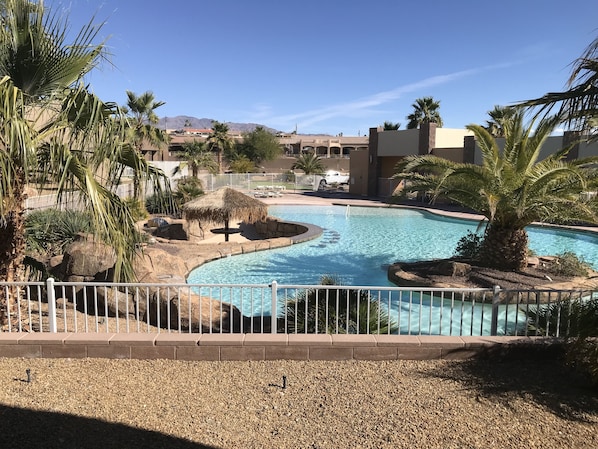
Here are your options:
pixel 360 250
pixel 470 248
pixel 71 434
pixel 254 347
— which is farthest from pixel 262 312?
pixel 360 250

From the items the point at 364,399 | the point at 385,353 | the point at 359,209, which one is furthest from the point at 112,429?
the point at 359,209

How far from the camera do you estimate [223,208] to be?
1460 cm

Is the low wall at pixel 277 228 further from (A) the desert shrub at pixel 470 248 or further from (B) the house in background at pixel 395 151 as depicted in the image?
(B) the house in background at pixel 395 151

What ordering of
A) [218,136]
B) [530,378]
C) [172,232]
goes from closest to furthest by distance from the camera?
1. [530,378]
2. [172,232]
3. [218,136]

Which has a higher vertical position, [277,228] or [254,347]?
[254,347]

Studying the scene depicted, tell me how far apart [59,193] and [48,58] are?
1.34m

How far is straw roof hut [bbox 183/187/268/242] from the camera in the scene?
14641 mm

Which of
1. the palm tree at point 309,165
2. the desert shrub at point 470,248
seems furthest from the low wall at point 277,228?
the palm tree at point 309,165

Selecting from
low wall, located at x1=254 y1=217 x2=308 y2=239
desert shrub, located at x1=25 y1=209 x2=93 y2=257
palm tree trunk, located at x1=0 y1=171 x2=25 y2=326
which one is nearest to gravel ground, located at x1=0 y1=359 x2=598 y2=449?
palm tree trunk, located at x1=0 y1=171 x2=25 y2=326

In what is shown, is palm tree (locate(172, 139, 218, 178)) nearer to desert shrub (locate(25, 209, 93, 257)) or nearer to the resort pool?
the resort pool

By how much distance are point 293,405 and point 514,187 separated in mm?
7538

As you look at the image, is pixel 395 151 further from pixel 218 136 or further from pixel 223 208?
pixel 218 136

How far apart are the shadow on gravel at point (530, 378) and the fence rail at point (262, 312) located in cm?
38

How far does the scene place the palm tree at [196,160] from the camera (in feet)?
91.5
